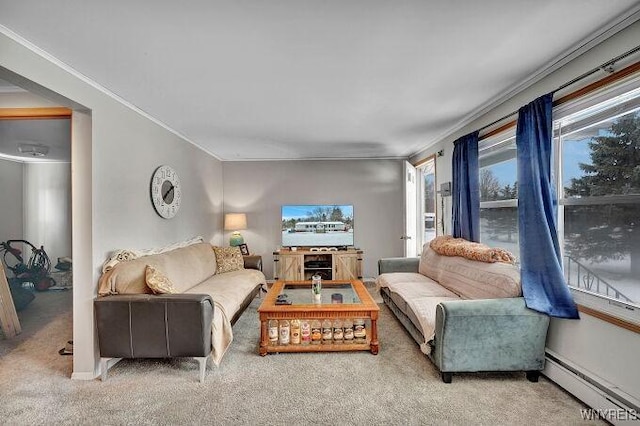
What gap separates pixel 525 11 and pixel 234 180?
4986mm

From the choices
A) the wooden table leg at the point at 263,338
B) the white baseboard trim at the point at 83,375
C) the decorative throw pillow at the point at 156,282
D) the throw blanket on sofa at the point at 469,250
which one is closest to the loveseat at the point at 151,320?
the decorative throw pillow at the point at 156,282

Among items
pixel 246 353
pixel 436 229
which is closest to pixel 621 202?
pixel 436 229

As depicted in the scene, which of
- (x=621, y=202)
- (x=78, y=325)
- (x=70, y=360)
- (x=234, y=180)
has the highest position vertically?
(x=234, y=180)

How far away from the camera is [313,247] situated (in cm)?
547

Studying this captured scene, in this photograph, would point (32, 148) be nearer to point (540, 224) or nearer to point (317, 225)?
point (317, 225)

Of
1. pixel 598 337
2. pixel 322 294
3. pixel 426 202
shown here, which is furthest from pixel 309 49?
pixel 426 202

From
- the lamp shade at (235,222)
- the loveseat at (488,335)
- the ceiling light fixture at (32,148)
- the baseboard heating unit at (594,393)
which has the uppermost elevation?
the ceiling light fixture at (32,148)

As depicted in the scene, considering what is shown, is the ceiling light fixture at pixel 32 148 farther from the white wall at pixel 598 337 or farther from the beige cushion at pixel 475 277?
the white wall at pixel 598 337


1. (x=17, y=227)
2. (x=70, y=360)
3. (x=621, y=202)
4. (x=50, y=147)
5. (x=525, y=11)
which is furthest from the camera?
(x=17, y=227)

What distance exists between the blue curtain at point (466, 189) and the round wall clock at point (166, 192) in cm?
342

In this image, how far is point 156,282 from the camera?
252 cm

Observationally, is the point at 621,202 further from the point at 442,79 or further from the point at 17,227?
the point at 17,227

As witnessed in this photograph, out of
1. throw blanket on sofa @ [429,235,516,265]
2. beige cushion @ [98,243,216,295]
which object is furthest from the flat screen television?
throw blanket on sofa @ [429,235,516,265]

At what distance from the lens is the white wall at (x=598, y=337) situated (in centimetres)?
169
